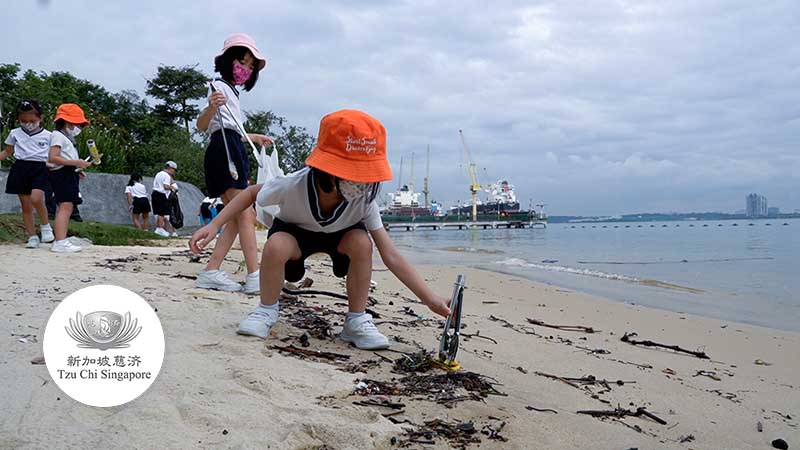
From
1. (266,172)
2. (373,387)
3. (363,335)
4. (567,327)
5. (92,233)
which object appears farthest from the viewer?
(92,233)

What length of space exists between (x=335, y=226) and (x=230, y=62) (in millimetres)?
1701

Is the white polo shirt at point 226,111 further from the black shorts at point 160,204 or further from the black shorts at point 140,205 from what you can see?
the black shorts at point 140,205

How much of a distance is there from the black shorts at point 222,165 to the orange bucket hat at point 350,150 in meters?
1.50

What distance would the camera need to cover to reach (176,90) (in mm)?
31703

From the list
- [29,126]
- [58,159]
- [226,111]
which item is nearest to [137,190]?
[29,126]

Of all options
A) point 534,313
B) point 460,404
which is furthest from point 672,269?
point 460,404

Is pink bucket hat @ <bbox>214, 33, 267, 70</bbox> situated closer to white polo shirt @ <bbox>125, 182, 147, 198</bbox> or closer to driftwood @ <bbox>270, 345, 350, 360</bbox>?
driftwood @ <bbox>270, 345, 350, 360</bbox>

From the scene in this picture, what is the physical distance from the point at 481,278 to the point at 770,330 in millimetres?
3905

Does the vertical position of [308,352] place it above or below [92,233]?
below

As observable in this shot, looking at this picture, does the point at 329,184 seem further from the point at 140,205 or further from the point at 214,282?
the point at 140,205

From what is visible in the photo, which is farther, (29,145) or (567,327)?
(29,145)

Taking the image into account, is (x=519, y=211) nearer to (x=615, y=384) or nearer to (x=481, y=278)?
(x=481, y=278)

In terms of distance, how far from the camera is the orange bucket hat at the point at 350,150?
2.57 m

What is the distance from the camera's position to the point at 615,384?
297cm
